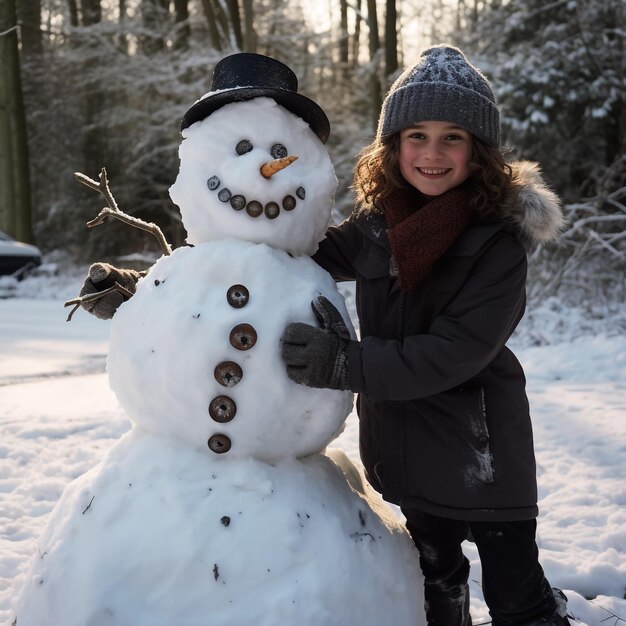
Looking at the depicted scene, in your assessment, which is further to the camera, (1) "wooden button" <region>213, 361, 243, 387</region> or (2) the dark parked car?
(2) the dark parked car

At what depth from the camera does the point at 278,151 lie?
2.00m

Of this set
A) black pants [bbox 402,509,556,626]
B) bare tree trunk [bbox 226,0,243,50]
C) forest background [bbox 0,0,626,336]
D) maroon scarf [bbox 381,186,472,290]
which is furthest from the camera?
bare tree trunk [bbox 226,0,243,50]

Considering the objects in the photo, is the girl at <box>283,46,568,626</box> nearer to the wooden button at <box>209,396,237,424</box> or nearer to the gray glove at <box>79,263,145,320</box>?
the wooden button at <box>209,396,237,424</box>

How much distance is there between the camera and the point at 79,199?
49.7 ft

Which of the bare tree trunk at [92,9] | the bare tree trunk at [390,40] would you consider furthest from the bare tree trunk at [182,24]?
the bare tree trunk at [390,40]

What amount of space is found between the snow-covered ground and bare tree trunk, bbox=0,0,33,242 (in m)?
6.23

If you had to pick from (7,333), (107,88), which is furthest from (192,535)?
(107,88)

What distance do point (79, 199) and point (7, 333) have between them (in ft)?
25.0

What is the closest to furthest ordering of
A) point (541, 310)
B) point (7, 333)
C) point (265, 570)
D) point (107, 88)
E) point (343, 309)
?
point (265, 570), point (343, 309), point (541, 310), point (7, 333), point (107, 88)

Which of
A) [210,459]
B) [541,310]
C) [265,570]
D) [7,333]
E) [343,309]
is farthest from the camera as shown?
[7,333]

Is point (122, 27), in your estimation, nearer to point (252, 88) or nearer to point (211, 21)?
point (211, 21)

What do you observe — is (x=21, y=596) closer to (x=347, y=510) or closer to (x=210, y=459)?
(x=210, y=459)

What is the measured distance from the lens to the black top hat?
2.01 m

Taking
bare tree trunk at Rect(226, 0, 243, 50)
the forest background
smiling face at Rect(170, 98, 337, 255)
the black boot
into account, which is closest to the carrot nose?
smiling face at Rect(170, 98, 337, 255)
